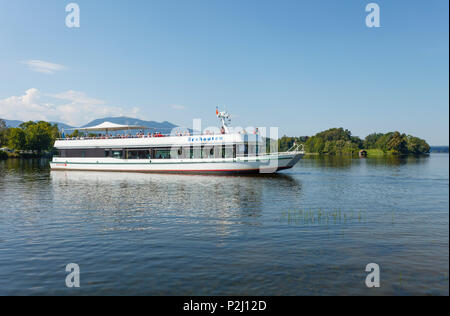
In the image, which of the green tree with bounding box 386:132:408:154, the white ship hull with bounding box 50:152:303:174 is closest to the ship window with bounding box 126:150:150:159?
the white ship hull with bounding box 50:152:303:174

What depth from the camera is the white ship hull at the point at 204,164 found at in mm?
39719

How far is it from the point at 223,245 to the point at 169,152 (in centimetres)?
3321

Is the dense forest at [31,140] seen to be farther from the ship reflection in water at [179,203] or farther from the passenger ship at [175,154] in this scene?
the ship reflection in water at [179,203]

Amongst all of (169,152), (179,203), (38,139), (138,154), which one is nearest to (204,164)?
(169,152)

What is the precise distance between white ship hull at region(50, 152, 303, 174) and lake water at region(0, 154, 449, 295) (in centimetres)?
1620

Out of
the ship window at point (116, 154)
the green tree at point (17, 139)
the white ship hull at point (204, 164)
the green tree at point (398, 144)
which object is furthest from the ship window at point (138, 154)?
the green tree at point (398, 144)

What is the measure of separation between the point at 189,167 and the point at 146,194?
16.8 meters

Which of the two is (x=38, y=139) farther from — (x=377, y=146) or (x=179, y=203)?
(x=377, y=146)

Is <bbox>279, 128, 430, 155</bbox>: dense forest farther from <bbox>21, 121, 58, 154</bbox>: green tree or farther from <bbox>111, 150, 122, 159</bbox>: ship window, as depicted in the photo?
<bbox>21, 121, 58, 154</bbox>: green tree

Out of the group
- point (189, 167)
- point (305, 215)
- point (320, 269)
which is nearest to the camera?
point (320, 269)

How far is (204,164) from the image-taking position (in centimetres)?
4131
